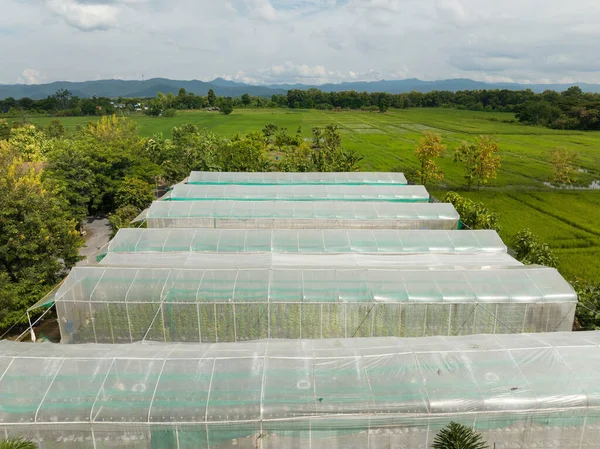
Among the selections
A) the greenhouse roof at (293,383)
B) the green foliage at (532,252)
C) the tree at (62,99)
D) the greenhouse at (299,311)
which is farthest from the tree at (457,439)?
the tree at (62,99)

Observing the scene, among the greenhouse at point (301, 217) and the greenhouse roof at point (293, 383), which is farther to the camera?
the greenhouse at point (301, 217)

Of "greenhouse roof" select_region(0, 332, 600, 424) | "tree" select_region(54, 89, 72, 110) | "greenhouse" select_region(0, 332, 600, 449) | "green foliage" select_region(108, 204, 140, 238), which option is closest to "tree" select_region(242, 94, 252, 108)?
"tree" select_region(54, 89, 72, 110)

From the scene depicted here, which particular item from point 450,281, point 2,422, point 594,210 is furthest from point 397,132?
point 2,422

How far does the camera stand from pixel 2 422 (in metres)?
8.27

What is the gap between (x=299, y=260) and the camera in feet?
54.0

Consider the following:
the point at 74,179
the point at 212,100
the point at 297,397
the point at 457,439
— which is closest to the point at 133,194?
the point at 74,179

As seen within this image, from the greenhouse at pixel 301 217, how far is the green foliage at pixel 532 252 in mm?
3802

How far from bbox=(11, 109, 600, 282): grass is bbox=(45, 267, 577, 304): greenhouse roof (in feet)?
29.5

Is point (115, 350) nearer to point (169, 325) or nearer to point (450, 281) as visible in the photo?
point (169, 325)

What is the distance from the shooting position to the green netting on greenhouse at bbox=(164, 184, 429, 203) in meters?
25.2

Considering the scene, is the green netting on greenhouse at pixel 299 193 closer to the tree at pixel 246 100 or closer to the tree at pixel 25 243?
the tree at pixel 25 243

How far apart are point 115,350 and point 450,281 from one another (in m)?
11.4

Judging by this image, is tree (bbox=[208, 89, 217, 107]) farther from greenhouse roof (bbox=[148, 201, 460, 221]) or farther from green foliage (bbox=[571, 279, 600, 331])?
green foliage (bbox=[571, 279, 600, 331])

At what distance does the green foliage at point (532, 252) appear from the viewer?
17969 millimetres
